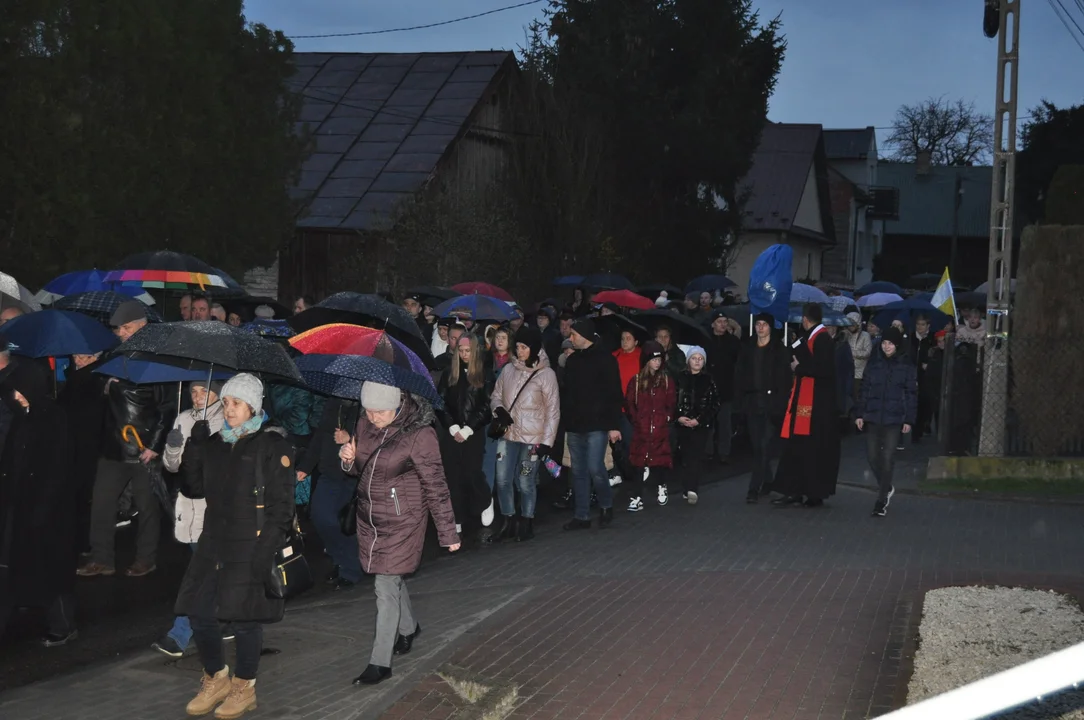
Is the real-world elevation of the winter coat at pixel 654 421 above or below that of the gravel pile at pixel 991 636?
above

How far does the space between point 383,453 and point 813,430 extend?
764 centimetres

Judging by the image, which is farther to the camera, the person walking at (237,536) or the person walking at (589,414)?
the person walking at (589,414)

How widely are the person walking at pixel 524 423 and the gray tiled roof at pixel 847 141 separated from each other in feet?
236

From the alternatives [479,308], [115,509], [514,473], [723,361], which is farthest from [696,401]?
[115,509]

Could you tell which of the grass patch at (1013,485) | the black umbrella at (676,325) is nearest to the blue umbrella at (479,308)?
the black umbrella at (676,325)

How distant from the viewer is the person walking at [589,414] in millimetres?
12680

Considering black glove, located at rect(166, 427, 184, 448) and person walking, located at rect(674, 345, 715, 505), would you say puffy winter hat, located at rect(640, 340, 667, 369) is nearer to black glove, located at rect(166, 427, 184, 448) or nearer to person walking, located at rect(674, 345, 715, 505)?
person walking, located at rect(674, 345, 715, 505)

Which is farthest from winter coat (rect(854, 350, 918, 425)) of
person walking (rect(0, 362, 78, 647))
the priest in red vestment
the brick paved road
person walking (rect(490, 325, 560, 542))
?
person walking (rect(0, 362, 78, 647))

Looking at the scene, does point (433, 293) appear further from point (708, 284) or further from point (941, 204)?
point (941, 204)

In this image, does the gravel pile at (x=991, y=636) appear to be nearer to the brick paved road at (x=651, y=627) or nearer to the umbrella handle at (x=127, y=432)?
the brick paved road at (x=651, y=627)

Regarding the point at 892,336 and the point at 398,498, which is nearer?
the point at 398,498

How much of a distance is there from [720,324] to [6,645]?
11.3 m

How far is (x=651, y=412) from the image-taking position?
13820mm

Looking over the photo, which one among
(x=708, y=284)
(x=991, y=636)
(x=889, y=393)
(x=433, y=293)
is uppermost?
(x=708, y=284)
